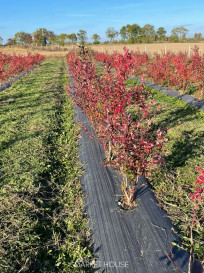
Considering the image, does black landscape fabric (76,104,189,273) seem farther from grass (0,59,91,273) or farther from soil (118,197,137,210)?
grass (0,59,91,273)

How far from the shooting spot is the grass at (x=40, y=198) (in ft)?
9.04

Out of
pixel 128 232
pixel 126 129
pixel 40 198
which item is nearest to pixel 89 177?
pixel 40 198

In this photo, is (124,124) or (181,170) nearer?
(124,124)

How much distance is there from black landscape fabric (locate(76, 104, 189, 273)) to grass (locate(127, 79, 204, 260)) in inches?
7.3

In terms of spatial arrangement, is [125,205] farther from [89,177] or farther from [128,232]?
[89,177]

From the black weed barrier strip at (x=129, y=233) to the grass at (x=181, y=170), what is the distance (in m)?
0.18

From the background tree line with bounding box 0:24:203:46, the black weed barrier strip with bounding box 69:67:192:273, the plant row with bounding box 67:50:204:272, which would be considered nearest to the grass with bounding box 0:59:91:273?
the black weed barrier strip with bounding box 69:67:192:273

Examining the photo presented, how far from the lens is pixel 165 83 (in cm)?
1263

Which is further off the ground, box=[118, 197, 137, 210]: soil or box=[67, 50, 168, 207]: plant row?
box=[67, 50, 168, 207]: plant row

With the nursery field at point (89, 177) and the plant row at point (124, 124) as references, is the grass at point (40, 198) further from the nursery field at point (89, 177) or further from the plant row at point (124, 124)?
the plant row at point (124, 124)

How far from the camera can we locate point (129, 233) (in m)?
2.92

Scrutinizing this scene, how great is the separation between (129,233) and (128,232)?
2 centimetres

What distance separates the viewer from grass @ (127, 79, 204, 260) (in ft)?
10.2

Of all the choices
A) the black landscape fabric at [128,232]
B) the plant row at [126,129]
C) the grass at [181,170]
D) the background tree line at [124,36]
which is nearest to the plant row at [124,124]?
the plant row at [126,129]
